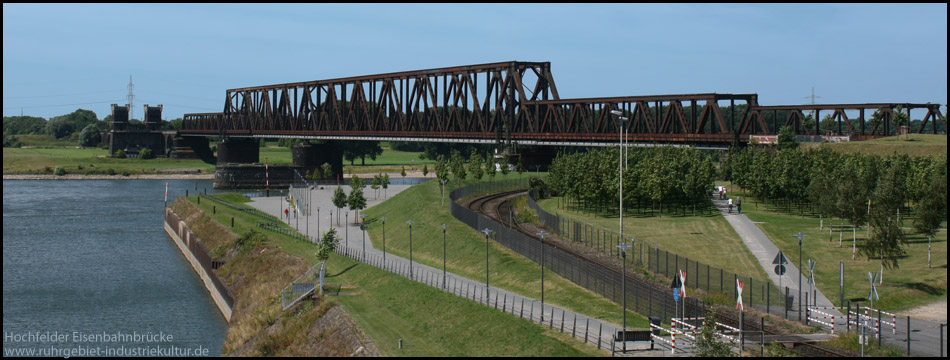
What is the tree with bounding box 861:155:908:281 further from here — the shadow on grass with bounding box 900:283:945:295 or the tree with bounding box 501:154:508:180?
the tree with bounding box 501:154:508:180

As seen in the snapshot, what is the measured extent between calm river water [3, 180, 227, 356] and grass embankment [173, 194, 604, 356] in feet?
11.9

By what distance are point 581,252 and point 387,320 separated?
802 inches

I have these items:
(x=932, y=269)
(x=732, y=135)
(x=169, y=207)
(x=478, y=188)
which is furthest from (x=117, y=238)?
(x=932, y=269)

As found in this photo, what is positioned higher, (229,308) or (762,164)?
(762,164)

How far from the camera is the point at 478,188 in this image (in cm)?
12425

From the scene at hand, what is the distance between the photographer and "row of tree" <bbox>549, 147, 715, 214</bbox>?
9481cm

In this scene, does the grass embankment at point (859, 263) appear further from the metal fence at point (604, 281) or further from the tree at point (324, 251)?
the tree at point (324, 251)

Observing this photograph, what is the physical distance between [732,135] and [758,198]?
67.4 feet

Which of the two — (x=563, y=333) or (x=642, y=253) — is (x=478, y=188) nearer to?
(x=642, y=253)

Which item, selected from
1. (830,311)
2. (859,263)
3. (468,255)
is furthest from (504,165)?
(830,311)

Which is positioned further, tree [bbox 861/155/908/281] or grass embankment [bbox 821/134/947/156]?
grass embankment [bbox 821/134/947/156]

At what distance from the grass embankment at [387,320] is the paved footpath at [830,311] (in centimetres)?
1321

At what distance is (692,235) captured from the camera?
79.9 metres

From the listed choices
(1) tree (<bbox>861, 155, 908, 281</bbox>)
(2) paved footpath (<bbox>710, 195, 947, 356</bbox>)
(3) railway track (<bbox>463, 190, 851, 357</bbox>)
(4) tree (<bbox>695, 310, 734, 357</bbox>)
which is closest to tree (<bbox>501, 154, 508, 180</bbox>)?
(3) railway track (<bbox>463, 190, 851, 357</bbox>)
